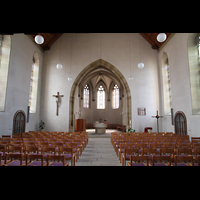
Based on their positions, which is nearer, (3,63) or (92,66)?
(3,63)

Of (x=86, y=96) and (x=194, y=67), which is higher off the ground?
(x=86, y=96)

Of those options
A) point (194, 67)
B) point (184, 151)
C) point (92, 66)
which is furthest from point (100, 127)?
point (184, 151)

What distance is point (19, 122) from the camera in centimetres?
1163

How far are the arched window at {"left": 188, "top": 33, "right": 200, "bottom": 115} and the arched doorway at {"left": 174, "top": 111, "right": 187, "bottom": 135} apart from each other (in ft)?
3.85

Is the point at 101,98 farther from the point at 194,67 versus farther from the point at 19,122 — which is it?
the point at 194,67

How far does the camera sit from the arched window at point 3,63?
1002 centimetres

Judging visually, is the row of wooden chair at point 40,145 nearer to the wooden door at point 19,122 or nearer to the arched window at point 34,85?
the wooden door at point 19,122

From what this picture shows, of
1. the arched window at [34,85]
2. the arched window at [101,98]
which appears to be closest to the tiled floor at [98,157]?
→ the arched window at [34,85]

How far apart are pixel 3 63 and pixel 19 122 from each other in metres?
4.34

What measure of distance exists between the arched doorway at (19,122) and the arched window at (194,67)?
479 inches

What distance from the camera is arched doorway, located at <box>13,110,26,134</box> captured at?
11062 millimetres

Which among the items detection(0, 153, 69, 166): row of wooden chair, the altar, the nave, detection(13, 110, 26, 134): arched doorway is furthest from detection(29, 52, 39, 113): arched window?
detection(0, 153, 69, 166): row of wooden chair
